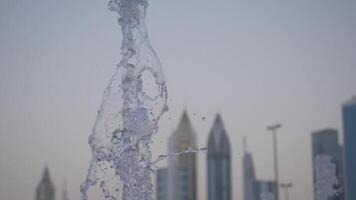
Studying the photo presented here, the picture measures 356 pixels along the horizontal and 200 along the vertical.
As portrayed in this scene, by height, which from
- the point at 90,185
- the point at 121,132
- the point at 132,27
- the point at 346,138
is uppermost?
the point at 346,138

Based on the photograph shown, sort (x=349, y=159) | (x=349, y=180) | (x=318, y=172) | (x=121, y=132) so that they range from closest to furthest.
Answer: (x=121, y=132) → (x=318, y=172) → (x=349, y=180) → (x=349, y=159)

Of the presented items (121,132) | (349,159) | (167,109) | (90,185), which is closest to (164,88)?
(167,109)

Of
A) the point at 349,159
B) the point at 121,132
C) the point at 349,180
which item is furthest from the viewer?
the point at 349,159

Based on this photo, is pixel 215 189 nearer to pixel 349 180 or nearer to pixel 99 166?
pixel 349 180

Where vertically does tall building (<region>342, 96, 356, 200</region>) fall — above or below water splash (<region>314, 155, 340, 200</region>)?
above

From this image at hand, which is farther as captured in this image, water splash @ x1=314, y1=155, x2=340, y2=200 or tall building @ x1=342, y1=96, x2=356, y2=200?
tall building @ x1=342, y1=96, x2=356, y2=200

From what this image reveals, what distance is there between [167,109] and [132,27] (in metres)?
1.27

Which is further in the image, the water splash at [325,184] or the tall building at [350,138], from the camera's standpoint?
the tall building at [350,138]

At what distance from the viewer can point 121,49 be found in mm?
9219

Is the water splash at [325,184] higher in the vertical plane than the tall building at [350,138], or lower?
lower

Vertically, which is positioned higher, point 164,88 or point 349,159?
point 349,159

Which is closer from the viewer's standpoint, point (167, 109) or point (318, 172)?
→ point (167, 109)

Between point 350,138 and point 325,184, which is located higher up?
point 350,138

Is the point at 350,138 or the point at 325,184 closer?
the point at 325,184
